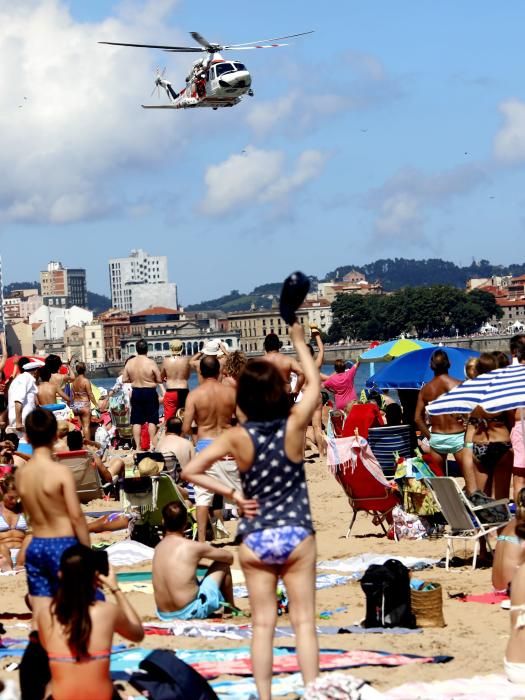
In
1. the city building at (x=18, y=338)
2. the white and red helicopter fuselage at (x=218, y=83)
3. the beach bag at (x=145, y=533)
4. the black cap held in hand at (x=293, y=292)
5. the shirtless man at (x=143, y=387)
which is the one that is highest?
the white and red helicopter fuselage at (x=218, y=83)

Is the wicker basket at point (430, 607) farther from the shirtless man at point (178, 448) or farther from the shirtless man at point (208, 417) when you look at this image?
the shirtless man at point (178, 448)

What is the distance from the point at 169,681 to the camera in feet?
16.2

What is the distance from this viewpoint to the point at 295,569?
186 inches

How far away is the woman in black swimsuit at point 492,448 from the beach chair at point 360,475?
1.03 metres

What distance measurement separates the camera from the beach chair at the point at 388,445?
10.9 meters

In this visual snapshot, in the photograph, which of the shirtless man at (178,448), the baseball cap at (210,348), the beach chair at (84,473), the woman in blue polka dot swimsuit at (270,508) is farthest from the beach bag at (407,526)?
the woman in blue polka dot swimsuit at (270,508)

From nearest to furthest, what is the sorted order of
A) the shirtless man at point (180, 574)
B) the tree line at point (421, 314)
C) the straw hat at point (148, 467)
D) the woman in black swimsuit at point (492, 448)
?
the shirtless man at point (180, 574) < the woman in black swimsuit at point (492, 448) < the straw hat at point (148, 467) < the tree line at point (421, 314)

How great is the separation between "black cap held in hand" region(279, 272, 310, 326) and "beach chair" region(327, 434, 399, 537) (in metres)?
5.02

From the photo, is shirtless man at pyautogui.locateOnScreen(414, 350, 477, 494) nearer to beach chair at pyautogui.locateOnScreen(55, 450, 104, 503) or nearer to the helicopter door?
beach chair at pyautogui.locateOnScreen(55, 450, 104, 503)

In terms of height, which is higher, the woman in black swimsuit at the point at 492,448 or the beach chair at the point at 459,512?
the woman in black swimsuit at the point at 492,448

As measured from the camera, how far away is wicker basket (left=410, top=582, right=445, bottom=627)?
6.92 metres

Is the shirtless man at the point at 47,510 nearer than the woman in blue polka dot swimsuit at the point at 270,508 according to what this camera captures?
No

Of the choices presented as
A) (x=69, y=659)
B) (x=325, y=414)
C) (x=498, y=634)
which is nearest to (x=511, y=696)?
(x=498, y=634)

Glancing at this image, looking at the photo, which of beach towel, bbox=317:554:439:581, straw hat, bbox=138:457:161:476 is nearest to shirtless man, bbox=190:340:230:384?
straw hat, bbox=138:457:161:476
